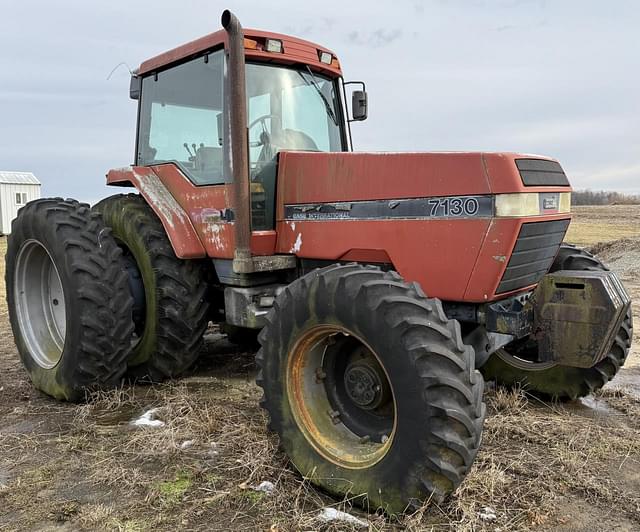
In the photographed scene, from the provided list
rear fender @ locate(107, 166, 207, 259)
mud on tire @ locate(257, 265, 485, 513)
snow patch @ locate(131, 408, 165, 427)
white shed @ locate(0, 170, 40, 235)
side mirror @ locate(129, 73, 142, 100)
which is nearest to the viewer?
mud on tire @ locate(257, 265, 485, 513)

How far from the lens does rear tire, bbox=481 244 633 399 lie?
13.8ft

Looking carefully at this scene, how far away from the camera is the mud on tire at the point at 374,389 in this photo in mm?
2631

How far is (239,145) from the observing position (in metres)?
3.85

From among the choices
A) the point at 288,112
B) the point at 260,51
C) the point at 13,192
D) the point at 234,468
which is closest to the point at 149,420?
the point at 234,468

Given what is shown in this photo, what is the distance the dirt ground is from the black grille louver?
5.17 feet

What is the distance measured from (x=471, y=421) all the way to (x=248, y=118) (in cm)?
261

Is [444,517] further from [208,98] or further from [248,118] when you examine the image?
[208,98]

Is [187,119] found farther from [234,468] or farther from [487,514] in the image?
[487,514]

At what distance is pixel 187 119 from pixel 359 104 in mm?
1415

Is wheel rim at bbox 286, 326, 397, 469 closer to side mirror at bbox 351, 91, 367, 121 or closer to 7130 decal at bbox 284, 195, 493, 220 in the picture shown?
7130 decal at bbox 284, 195, 493, 220

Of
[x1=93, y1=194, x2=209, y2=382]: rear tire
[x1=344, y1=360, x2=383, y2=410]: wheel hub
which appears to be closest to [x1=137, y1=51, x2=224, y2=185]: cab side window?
[x1=93, y1=194, x2=209, y2=382]: rear tire

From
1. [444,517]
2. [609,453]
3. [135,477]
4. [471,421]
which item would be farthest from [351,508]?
[609,453]

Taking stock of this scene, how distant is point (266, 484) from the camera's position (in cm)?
315

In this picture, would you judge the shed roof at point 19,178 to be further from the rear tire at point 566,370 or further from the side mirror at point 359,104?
the rear tire at point 566,370
